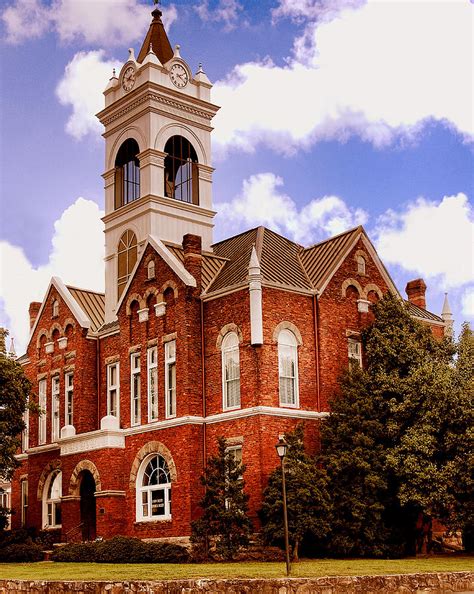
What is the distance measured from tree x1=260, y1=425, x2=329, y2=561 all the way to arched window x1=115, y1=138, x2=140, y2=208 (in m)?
19.6

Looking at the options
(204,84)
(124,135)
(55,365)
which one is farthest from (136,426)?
(204,84)

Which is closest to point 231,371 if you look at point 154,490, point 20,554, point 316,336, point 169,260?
point 316,336

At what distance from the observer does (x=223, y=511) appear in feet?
110

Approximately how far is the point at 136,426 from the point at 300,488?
33.8 feet

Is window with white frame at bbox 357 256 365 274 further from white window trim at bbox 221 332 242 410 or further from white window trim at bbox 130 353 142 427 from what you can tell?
white window trim at bbox 130 353 142 427

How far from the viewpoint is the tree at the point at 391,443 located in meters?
34.7

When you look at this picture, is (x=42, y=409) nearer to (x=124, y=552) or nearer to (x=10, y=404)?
(x=10, y=404)

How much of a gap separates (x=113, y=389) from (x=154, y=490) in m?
6.66

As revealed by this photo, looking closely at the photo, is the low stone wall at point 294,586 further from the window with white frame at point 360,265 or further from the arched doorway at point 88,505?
the window with white frame at point 360,265

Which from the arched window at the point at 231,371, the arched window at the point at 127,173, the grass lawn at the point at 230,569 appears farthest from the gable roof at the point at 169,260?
the grass lawn at the point at 230,569

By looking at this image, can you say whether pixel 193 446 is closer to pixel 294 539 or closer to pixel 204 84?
pixel 294 539

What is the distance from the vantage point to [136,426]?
1606 inches

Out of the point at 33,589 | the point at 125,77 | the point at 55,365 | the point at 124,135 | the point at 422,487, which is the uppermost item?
the point at 125,77

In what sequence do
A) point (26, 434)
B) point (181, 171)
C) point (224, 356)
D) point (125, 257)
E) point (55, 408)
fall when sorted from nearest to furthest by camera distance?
point (224, 356)
point (55, 408)
point (125, 257)
point (181, 171)
point (26, 434)
